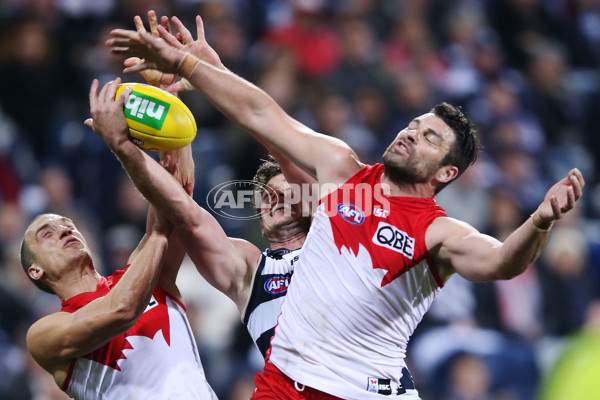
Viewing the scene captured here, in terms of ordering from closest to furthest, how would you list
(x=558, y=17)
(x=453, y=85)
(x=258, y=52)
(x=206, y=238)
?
(x=206, y=238) < (x=258, y=52) < (x=453, y=85) < (x=558, y=17)

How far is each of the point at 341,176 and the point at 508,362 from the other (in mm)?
4519

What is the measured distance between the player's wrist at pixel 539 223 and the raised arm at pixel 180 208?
66.7 inches

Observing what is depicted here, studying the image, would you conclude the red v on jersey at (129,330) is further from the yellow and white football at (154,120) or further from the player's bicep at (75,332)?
the yellow and white football at (154,120)

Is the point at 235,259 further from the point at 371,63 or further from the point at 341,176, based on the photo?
the point at 371,63

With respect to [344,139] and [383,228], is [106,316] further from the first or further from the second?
[344,139]

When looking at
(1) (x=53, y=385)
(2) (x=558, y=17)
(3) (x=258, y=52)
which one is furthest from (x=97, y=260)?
(2) (x=558, y=17)

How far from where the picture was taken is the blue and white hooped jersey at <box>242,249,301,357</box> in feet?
14.5

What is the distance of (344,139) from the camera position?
8852 millimetres

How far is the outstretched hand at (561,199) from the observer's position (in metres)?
3.37

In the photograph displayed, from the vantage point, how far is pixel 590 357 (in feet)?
23.7

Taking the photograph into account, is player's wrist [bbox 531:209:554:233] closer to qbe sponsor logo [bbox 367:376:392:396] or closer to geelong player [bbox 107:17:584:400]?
geelong player [bbox 107:17:584:400]

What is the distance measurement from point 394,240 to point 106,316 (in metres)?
1.39

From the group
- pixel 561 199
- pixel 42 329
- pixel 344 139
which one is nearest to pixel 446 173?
pixel 561 199

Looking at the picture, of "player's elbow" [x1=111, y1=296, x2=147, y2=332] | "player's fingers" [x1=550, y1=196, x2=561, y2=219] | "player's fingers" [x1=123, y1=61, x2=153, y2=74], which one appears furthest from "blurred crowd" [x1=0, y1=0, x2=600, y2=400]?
"player's fingers" [x1=550, y1=196, x2=561, y2=219]
